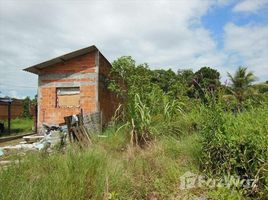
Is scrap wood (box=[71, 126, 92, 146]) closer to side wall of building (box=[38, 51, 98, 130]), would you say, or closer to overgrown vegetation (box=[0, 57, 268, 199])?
overgrown vegetation (box=[0, 57, 268, 199])

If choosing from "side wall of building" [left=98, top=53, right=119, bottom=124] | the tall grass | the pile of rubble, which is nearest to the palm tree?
"side wall of building" [left=98, top=53, right=119, bottom=124]

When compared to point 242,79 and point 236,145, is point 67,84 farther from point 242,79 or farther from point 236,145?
point 242,79

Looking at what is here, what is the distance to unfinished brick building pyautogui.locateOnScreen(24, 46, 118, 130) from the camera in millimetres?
14266

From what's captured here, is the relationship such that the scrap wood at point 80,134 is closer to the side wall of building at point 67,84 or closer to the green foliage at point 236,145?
the green foliage at point 236,145

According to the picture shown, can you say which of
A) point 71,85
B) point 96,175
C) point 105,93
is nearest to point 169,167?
point 96,175

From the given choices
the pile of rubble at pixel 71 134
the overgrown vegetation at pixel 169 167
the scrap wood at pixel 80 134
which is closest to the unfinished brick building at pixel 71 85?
the pile of rubble at pixel 71 134

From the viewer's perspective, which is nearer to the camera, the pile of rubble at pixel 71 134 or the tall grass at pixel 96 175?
the tall grass at pixel 96 175

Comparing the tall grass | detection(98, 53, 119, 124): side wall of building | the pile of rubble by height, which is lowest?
the tall grass

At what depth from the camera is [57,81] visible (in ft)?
48.8

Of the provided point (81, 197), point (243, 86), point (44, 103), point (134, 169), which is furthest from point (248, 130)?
point (243, 86)

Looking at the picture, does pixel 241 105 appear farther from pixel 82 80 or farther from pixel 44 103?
pixel 44 103

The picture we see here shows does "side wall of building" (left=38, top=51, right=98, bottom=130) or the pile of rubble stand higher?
"side wall of building" (left=38, top=51, right=98, bottom=130)

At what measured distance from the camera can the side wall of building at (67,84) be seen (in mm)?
14266

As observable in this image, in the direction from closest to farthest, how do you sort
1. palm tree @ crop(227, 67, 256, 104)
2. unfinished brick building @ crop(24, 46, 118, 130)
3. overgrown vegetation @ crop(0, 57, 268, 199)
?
1. overgrown vegetation @ crop(0, 57, 268, 199)
2. unfinished brick building @ crop(24, 46, 118, 130)
3. palm tree @ crop(227, 67, 256, 104)
